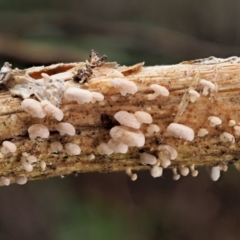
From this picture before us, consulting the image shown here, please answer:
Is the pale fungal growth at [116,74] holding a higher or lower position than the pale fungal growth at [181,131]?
higher

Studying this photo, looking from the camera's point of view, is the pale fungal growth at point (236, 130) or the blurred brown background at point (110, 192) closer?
the pale fungal growth at point (236, 130)

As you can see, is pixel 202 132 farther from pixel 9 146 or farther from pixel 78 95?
pixel 9 146

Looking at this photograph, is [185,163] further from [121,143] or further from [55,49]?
[55,49]

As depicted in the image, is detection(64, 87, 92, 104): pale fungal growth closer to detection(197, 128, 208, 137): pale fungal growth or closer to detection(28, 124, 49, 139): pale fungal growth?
detection(28, 124, 49, 139): pale fungal growth

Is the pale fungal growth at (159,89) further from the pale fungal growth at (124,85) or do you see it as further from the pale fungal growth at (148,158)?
the pale fungal growth at (148,158)

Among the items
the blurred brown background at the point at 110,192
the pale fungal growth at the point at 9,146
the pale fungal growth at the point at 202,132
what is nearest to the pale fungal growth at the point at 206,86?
the pale fungal growth at the point at 202,132
